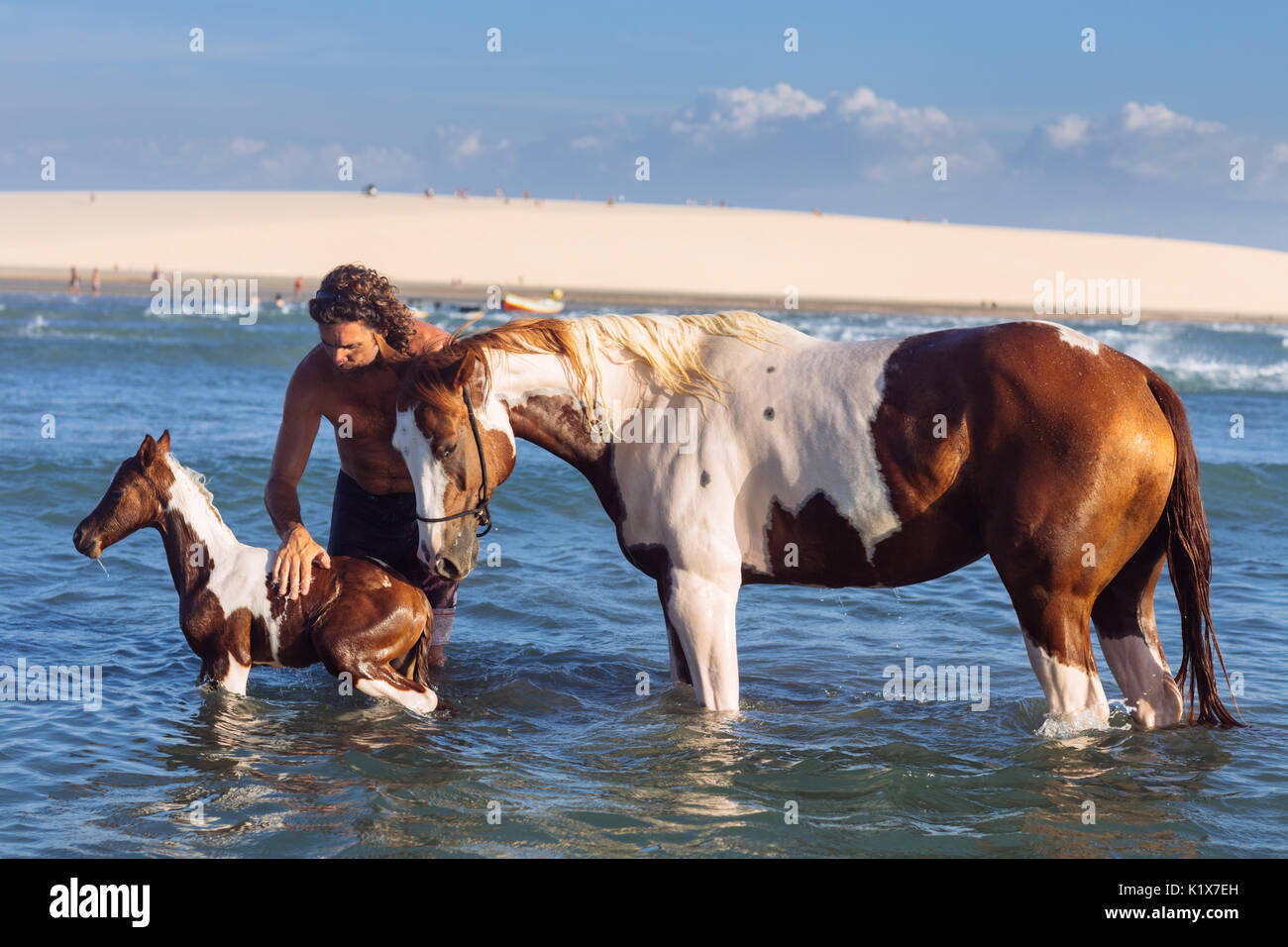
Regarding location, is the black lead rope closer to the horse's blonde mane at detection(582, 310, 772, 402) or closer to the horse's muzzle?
the horse's blonde mane at detection(582, 310, 772, 402)

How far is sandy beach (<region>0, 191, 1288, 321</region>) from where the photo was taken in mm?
68000

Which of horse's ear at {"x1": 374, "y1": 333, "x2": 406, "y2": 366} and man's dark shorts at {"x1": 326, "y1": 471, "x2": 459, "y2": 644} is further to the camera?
man's dark shorts at {"x1": 326, "y1": 471, "x2": 459, "y2": 644}

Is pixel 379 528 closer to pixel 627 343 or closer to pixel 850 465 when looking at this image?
pixel 627 343

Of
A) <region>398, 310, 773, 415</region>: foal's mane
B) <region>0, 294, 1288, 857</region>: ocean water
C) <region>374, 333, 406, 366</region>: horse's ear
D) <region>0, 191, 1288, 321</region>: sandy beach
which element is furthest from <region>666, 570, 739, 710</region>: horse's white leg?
<region>0, 191, 1288, 321</region>: sandy beach

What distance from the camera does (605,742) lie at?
16.7ft

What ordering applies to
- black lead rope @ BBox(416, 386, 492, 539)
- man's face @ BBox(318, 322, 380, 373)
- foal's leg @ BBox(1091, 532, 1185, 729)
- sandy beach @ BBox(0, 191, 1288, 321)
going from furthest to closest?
sandy beach @ BBox(0, 191, 1288, 321)
man's face @ BBox(318, 322, 380, 373)
foal's leg @ BBox(1091, 532, 1185, 729)
black lead rope @ BBox(416, 386, 492, 539)

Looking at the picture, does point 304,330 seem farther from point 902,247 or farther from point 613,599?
point 902,247

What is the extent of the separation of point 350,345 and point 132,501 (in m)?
1.17

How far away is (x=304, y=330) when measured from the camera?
31.3 meters

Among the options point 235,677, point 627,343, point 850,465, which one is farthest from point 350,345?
point 850,465

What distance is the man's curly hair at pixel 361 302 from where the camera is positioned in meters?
4.82

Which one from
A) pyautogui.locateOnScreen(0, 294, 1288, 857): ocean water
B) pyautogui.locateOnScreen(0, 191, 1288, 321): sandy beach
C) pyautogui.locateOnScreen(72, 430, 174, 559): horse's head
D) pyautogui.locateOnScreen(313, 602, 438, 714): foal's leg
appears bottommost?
pyautogui.locateOnScreen(0, 294, 1288, 857): ocean water

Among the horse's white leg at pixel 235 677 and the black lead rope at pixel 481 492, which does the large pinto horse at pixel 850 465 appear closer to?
the black lead rope at pixel 481 492

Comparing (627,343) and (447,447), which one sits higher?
(627,343)
